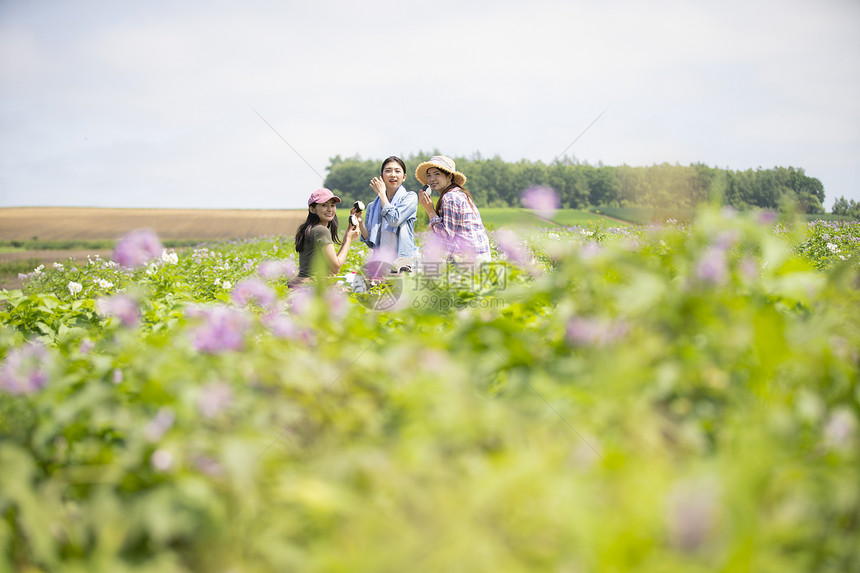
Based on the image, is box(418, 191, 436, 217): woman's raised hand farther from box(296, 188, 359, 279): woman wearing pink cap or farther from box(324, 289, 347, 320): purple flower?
box(324, 289, 347, 320): purple flower

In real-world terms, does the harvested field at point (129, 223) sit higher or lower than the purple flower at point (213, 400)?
higher

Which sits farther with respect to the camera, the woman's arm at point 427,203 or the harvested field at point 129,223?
the harvested field at point 129,223

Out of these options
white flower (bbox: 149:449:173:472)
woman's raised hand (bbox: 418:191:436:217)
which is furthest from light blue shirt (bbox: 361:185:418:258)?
white flower (bbox: 149:449:173:472)

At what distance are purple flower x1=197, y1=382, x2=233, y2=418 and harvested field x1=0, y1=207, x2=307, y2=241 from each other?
35575mm

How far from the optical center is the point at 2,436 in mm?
1336

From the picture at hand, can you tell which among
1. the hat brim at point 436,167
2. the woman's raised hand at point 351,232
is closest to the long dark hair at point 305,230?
the woman's raised hand at point 351,232

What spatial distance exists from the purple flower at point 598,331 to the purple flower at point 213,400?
79 cm

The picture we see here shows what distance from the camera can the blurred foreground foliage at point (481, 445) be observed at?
83 cm

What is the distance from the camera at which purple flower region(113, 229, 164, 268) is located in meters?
2.10

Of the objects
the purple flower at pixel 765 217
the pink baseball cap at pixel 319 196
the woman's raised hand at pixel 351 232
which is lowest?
the purple flower at pixel 765 217

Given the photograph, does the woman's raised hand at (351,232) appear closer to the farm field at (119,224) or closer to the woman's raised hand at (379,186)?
the woman's raised hand at (379,186)

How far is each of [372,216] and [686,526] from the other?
5.40m

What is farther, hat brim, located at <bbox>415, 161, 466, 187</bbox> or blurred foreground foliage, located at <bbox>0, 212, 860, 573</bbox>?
hat brim, located at <bbox>415, 161, 466, 187</bbox>

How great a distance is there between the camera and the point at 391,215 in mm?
5680
